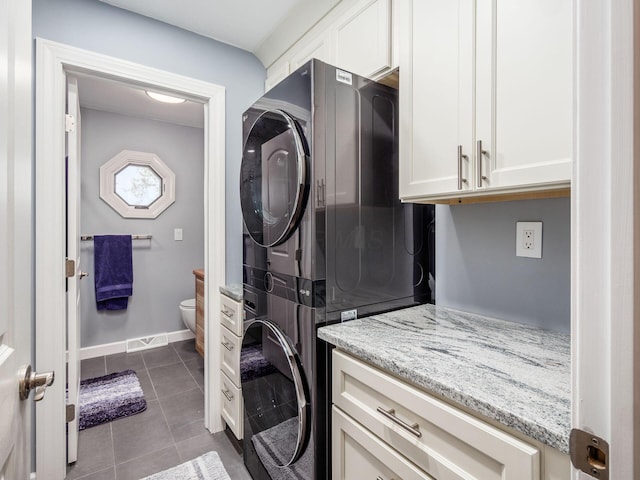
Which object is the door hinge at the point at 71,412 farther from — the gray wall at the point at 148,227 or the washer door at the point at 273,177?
the gray wall at the point at 148,227

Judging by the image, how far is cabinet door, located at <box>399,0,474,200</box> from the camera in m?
1.03

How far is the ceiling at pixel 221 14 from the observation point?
67.1 inches

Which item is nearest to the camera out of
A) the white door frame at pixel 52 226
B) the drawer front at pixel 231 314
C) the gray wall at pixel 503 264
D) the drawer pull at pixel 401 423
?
the drawer pull at pixel 401 423

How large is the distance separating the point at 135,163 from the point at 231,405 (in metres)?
2.66

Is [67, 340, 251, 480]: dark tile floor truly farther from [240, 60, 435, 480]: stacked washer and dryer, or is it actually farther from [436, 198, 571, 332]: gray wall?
[436, 198, 571, 332]: gray wall

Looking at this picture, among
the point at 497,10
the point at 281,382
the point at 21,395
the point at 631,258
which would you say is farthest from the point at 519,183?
the point at 21,395

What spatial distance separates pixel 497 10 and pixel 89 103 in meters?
3.41

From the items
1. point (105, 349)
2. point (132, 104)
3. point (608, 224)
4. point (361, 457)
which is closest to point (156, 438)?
point (361, 457)

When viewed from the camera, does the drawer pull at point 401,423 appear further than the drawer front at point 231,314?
No

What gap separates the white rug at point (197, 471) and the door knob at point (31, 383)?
125 cm

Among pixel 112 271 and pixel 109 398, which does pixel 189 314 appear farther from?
pixel 109 398

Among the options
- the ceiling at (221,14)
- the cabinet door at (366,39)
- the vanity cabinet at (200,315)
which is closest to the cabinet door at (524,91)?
the cabinet door at (366,39)

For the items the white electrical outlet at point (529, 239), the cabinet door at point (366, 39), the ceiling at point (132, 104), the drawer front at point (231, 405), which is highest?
the ceiling at point (132, 104)

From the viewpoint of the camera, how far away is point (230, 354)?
186cm
